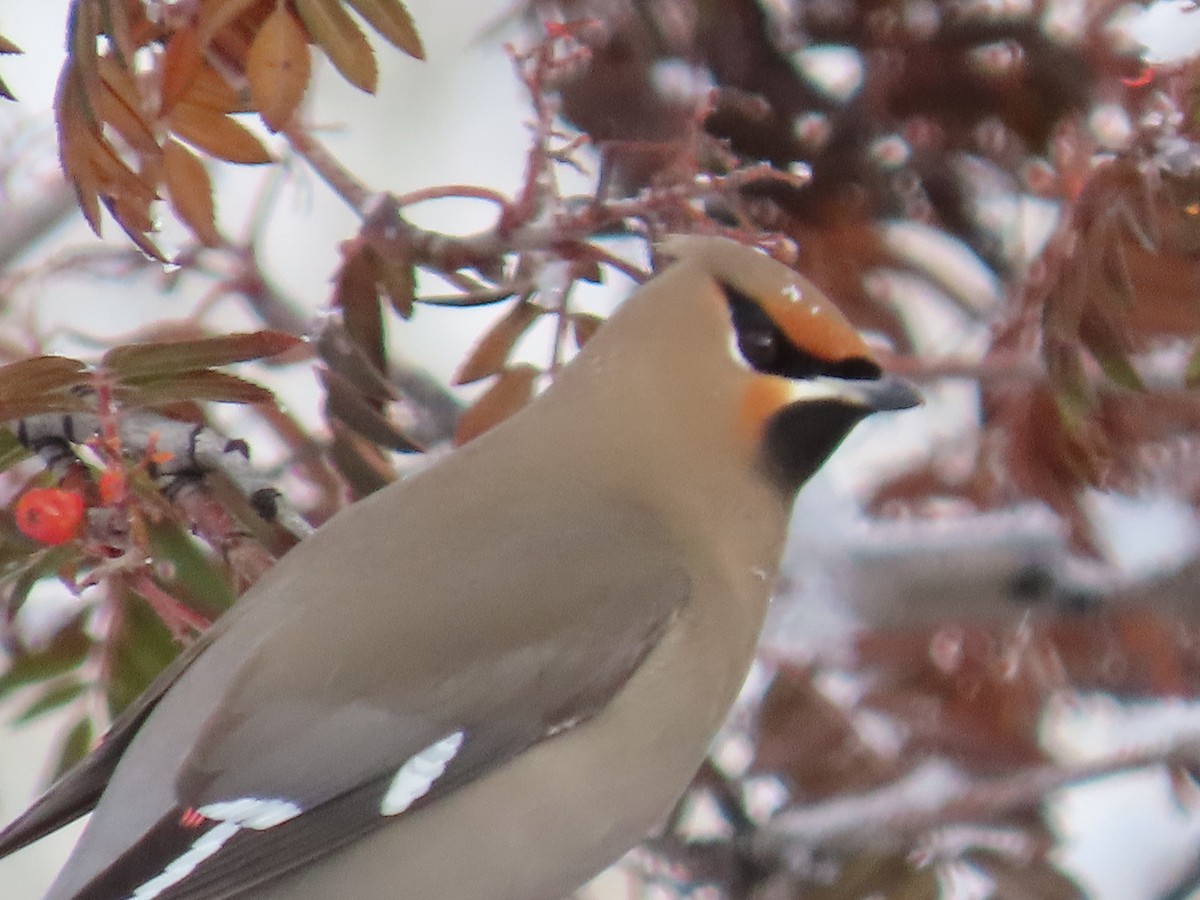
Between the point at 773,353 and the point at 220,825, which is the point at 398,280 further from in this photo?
the point at 220,825

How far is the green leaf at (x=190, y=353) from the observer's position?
5.31ft

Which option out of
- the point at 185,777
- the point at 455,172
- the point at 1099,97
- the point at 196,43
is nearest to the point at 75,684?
the point at 185,777

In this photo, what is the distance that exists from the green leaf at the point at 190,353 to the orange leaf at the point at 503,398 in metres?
Result: 0.40

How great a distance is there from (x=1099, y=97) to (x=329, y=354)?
44.3 inches

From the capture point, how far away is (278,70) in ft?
5.16

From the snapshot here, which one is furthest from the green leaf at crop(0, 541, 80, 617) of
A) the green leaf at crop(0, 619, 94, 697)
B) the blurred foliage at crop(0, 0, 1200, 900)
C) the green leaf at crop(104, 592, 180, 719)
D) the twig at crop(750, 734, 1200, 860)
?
the twig at crop(750, 734, 1200, 860)

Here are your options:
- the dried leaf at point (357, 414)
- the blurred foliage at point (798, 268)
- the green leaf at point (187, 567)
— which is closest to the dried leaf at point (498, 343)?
the blurred foliage at point (798, 268)

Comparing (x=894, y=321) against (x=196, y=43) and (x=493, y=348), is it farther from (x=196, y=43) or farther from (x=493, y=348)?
(x=196, y=43)

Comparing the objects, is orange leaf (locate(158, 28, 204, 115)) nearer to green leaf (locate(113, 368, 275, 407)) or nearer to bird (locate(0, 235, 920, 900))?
green leaf (locate(113, 368, 275, 407))

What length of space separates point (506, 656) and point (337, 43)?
0.55 m

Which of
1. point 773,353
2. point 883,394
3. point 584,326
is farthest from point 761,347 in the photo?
point 584,326

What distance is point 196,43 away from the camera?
1.56m

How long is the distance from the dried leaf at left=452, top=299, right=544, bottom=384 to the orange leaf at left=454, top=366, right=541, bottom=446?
85mm

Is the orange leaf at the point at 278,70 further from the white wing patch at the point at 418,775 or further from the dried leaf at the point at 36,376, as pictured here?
the white wing patch at the point at 418,775
